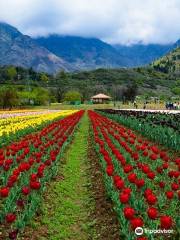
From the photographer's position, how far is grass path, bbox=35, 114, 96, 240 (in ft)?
23.6

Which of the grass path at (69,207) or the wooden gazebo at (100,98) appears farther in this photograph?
the wooden gazebo at (100,98)

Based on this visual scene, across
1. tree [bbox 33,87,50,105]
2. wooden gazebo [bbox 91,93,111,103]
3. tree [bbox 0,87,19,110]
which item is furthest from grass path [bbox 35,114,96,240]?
wooden gazebo [bbox 91,93,111,103]

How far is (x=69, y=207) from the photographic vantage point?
867cm

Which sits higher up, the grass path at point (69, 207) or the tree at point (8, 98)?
the tree at point (8, 98)

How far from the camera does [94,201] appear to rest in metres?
9.02

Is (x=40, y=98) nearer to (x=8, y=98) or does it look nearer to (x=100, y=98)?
(x=100, y=98)

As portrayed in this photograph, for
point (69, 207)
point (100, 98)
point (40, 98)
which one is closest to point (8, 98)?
point (40, 98)

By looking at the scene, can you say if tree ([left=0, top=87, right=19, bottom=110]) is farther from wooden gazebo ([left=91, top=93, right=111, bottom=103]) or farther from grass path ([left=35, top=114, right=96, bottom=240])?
grass path ([left=35, top=114, right=96, bottom=240])

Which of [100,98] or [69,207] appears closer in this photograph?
[69,207]

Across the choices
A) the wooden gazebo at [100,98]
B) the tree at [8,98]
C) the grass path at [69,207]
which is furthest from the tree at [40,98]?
the grass path at [69,207]

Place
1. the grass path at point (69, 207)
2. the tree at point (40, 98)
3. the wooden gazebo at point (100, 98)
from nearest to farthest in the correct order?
the grass path at point (69, 207) < the tree at point (40, 98) < the wooden gazebo at point (100, 98)

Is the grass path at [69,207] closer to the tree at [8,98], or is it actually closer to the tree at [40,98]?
the tree at [8,98]

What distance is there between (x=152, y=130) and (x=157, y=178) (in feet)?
36.4

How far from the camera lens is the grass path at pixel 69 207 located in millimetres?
7203
